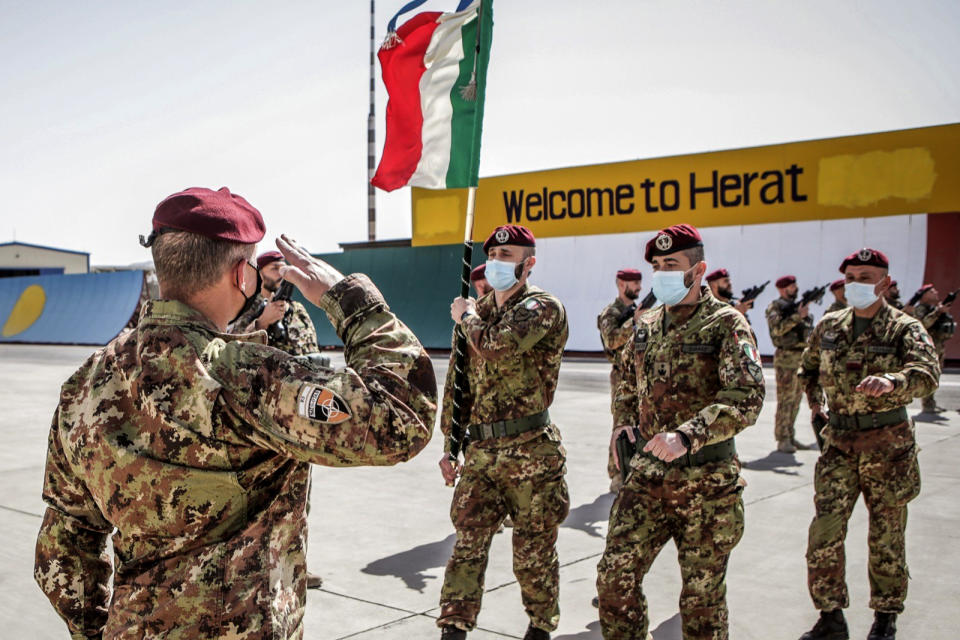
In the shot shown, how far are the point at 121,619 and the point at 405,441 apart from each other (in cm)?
74

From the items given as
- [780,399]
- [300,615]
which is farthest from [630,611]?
[780,399]

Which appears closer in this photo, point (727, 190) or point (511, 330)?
point (511, 330)

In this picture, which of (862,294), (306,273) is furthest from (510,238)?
(306,273)

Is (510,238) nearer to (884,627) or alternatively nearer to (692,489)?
(692,489)

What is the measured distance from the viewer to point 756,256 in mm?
21594

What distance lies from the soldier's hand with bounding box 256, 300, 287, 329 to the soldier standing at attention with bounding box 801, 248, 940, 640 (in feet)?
10.4

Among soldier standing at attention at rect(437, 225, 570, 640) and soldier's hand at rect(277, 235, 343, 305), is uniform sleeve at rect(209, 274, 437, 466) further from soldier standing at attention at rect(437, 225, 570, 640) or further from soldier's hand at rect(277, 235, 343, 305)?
soldier standing at attention at rect(437, 225, 570, 640)

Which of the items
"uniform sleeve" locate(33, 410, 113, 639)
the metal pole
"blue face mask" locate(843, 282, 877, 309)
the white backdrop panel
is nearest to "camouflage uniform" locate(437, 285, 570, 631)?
"blue face mask" locate(843, 282, 877, 309)

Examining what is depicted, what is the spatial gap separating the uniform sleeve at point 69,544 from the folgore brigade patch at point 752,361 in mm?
2670

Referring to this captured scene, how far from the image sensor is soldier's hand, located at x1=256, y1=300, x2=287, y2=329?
5043 millimetres

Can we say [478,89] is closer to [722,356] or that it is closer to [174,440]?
[722,356]

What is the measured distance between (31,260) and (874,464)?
60151 mm

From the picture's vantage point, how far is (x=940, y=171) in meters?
19.7

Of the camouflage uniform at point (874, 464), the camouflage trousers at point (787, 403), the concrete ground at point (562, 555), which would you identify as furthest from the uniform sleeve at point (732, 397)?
the camouflage trousers at point (787, 403)
